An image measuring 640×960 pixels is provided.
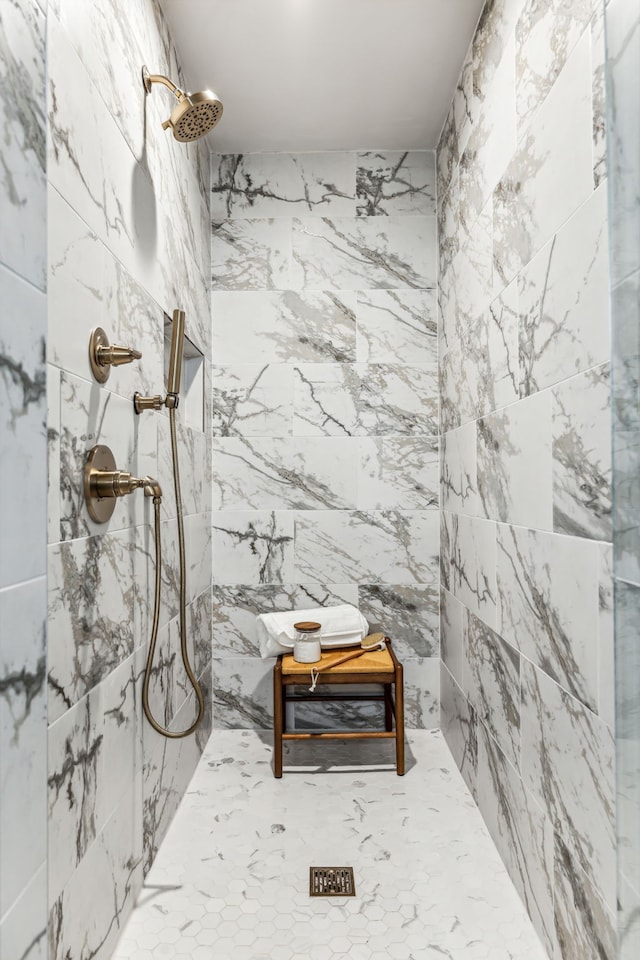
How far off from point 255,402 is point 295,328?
37cm

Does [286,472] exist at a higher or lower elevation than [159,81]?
lower

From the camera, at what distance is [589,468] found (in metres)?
1.15

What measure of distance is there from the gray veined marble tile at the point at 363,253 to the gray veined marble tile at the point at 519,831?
1.82 m

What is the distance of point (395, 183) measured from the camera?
2666 millimetres

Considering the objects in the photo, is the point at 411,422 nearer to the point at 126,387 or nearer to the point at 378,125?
the point at 378,125

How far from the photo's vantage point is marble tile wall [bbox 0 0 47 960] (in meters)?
0.76

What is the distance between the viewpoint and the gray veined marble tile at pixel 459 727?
2039 mm

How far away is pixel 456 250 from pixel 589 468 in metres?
1.39

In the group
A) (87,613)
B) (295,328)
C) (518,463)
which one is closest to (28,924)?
(87,613)

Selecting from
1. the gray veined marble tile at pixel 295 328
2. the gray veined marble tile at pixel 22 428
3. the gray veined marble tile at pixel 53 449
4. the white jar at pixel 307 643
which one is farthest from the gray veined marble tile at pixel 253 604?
the gray veined marble tile at pixel 22 428

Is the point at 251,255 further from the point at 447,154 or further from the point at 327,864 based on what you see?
the point at 327,864

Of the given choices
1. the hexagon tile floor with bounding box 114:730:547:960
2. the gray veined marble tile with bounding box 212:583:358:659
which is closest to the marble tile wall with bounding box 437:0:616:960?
the hexagon tile floor with bounding box 114:730:547:960

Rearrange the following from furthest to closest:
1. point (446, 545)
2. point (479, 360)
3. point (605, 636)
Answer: point (446, 545) < point (479, 360) < point (605, 636)

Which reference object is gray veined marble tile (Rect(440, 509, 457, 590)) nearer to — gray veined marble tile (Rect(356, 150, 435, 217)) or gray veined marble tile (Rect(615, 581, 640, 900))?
gray veined marble tile (Rect(356, 150, 435, 217))
